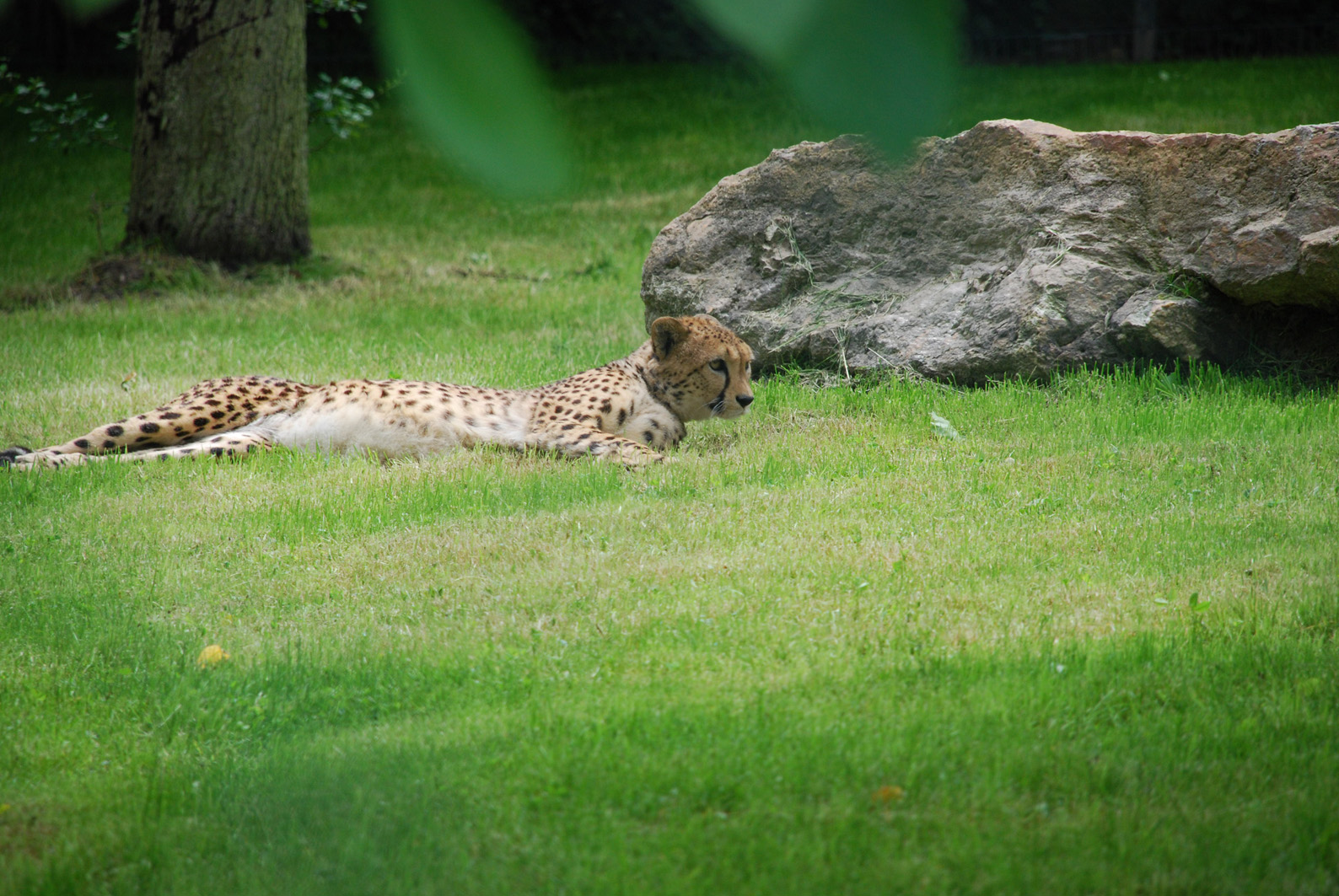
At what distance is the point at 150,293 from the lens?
10.6 meters

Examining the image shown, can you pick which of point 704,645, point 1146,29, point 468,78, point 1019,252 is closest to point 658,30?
point 468,78

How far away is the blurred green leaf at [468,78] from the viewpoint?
1.00m

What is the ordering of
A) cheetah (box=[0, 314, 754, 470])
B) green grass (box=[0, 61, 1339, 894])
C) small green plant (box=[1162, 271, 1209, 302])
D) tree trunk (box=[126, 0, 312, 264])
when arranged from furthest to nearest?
1. small green plant (box=[1162, 271, 1209, 302])
2. cheetah (box=[0, 314, 754, 470])
3. tree trunk (box=[126, 0, 312, 264])
4. green grass (box=[0, 61, 1339, 894])

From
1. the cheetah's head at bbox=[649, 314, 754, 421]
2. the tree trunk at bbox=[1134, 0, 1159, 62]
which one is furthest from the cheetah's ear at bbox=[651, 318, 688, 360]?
the tree trunk at bbox=[1134, 0, 1159, 62]

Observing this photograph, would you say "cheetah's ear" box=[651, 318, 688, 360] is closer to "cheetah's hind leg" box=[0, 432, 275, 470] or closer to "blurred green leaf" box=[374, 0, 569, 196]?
"cheetah's hind leg" box=[0, 432, 275, 470]

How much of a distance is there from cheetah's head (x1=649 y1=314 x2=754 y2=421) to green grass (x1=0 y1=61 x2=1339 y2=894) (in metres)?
0.29

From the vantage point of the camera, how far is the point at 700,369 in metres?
6.71

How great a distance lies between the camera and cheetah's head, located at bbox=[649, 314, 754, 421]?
670cm

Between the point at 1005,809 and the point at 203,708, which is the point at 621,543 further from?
the point at 1005,809

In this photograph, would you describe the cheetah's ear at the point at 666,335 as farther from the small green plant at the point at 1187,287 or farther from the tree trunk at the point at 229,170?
the small green plant at the point at 1187,287

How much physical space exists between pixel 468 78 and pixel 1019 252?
7.00m

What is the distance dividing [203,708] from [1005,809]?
89.0 inches

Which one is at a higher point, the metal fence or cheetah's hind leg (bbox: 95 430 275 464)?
the metal fence

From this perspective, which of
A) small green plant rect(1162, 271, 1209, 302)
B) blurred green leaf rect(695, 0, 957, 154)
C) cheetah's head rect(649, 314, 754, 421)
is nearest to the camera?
blurred green leaf rect(695, 0, 957, 154)
